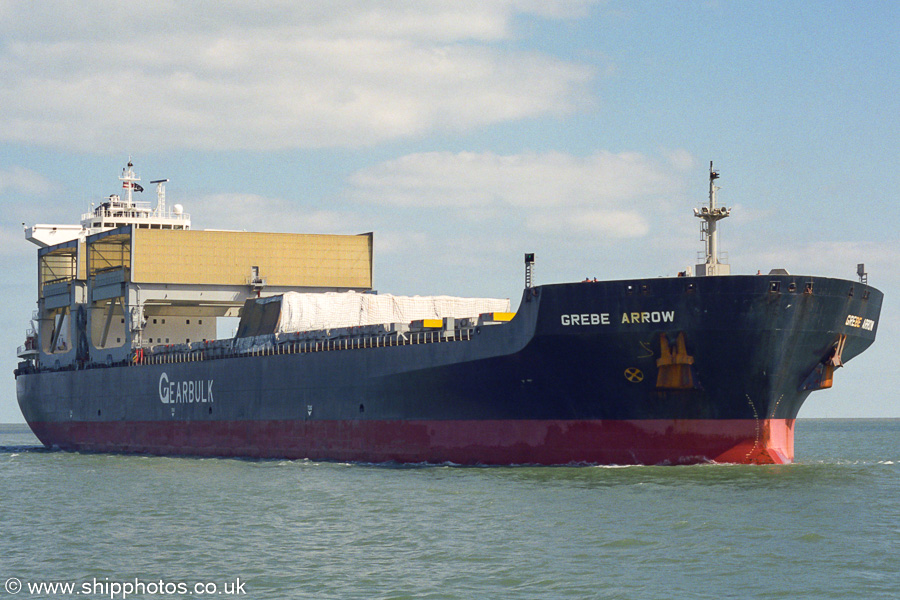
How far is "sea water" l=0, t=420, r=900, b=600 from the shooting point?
16219 mm

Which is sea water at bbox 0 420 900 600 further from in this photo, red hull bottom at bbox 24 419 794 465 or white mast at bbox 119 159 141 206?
white mast at bbox 119 159 141 206

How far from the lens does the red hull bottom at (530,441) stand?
93.0 ft

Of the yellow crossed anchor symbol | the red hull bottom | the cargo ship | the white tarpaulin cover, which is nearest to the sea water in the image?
the red hull bottom

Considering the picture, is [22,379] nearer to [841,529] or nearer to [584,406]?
[584,406]

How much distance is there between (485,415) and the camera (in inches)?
1203

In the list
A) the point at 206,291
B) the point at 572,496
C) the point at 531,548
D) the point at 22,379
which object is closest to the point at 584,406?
the point at 572,496

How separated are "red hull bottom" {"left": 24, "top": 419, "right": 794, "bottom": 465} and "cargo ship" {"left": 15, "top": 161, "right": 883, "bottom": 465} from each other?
0.05 m

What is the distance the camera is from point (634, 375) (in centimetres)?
2814

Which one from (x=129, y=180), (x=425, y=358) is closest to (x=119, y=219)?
(x=129, y=180)

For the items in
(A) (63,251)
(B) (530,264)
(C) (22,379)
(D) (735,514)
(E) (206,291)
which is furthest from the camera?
(C) (22,379)

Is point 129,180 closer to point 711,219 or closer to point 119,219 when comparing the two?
point 119,219

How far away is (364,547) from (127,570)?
13.0 ft

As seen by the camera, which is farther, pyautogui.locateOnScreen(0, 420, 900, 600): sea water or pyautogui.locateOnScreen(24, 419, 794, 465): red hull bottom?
pyautogui.locateOnScreen(24, 419, 794, 465): red hull bottom

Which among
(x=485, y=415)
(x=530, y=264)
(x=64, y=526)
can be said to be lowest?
(x=64, y=526)
